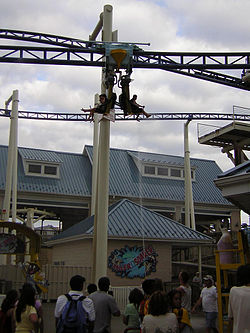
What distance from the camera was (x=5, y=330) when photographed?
6645 mm

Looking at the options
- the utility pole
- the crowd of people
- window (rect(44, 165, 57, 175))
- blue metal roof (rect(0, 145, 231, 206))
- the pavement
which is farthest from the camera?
window (rect(44, 165, 57, 175))

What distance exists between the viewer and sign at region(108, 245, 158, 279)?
2039 centimetres

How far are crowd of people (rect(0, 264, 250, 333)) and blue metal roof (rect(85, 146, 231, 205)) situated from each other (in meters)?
28.0

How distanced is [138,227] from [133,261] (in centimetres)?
178

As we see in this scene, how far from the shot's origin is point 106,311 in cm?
688

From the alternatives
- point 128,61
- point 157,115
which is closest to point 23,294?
point 128,61

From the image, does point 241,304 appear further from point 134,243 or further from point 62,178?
point 62,178

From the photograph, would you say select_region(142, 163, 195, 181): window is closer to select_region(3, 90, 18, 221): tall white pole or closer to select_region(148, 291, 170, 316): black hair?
select_region(3, 90, 18, 221): tall white pole

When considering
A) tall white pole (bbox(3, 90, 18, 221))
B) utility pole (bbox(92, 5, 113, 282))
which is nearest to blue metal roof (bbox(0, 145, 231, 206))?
tall white pole (bbox(3, 90, 18, 221))

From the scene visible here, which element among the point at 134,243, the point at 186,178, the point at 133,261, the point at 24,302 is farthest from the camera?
the point at 186,178

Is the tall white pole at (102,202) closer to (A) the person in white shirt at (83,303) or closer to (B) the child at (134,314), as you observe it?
(B) the child at (134,314)

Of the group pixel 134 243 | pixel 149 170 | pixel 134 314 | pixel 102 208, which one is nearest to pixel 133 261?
Result: pixel 134 243

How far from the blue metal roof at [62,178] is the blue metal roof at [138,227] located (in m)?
10.8

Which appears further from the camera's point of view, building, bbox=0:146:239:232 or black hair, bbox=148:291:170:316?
building, bbox=0:146:239:232
